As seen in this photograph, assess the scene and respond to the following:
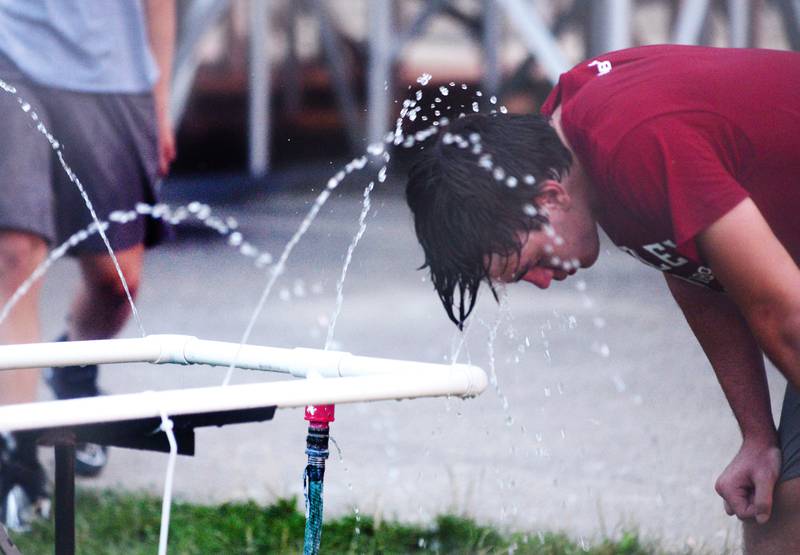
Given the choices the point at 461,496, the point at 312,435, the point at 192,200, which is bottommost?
the point at 192,200

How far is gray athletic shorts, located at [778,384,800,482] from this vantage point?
103 inches

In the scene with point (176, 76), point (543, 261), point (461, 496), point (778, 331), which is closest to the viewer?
point (778, 331)

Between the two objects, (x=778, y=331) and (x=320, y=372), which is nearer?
(x=778, y=331)

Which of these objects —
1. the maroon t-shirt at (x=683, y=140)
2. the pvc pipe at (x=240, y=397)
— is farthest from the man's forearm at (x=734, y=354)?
the pvc pipe at (x=240, y=397)

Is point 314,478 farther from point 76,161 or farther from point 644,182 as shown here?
point 76,161

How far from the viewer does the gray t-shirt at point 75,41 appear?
3.86 m

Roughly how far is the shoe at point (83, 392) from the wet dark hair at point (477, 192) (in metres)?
1.93

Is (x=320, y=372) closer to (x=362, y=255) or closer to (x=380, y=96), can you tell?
(x=362, y=255)

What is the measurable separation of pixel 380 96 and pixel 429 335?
5744mm

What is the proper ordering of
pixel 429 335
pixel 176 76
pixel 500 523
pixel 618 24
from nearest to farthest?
pixel 500 523 < pixel 429 335 < pixel 618 24 < pixel 176 76

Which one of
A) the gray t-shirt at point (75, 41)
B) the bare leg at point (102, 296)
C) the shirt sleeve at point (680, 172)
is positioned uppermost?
the shirt sleeve at point (680, 172)

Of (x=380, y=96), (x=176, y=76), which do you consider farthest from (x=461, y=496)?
(x=380, y=96)

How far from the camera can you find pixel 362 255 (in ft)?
26.9

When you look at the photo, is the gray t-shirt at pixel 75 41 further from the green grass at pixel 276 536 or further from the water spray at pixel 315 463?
the water spray at pixel 315 463
